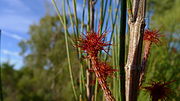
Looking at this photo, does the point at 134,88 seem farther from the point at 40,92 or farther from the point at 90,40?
the point at 40,92

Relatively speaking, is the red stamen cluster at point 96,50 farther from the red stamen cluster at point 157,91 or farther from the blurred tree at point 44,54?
the blurred tree at point 44,54

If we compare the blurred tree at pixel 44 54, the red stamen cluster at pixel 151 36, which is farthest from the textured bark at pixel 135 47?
the blurred tree at pixel 44 54

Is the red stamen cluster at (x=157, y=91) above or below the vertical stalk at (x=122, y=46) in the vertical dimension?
below

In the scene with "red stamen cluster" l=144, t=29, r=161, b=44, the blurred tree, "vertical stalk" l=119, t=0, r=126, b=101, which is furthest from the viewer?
the blurred tree

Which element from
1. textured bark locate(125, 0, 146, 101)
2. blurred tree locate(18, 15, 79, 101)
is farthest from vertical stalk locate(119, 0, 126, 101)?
blurred tree locate(18, 15, 79, 101)

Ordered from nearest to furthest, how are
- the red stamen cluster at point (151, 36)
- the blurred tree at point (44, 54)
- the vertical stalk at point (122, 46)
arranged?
the vertical stalk at point (122, 46) → the red stamen cluster at point (151, 36) → the blurred tree at point (44, 54)

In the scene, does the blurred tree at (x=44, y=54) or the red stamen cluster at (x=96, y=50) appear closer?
the red stamen cluster at (x=96, y=50)

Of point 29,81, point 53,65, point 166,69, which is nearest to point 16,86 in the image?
point 29,81

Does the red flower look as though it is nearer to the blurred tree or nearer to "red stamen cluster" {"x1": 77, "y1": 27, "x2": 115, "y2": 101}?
"red stamen cluster" {"x1": 77, "y1": 27, "x2": 115, "y2": 101}
